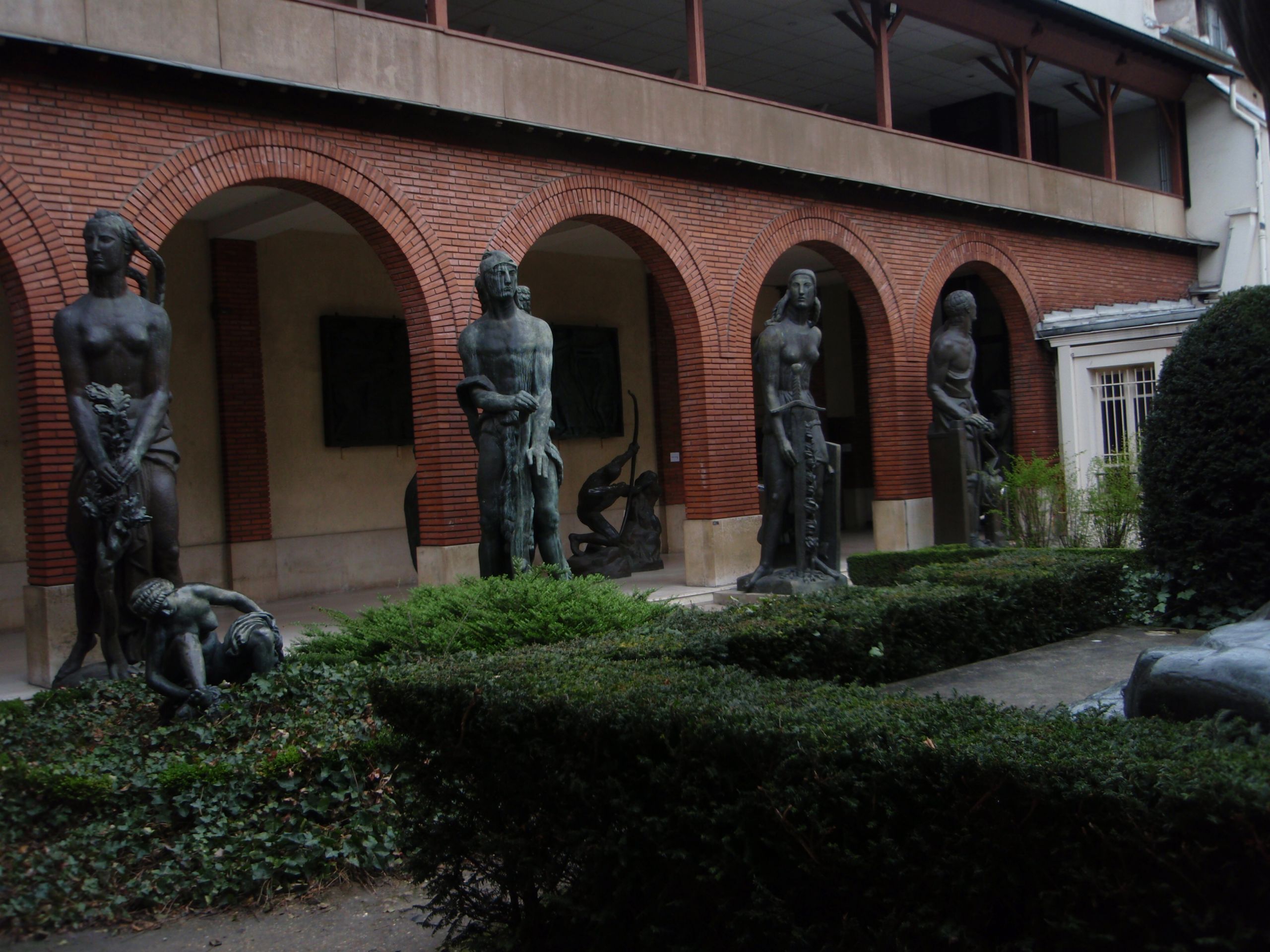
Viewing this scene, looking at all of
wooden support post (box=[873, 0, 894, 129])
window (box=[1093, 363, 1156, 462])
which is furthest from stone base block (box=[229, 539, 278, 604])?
window (box=[1093, 363, 1156, 462])

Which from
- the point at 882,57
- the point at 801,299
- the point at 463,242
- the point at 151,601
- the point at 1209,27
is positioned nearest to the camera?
the point at 151,601

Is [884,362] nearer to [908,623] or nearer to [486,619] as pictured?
Answer: [908,623]

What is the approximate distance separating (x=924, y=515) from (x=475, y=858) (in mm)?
14049

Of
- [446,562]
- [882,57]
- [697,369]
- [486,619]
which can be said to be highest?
[882,57]

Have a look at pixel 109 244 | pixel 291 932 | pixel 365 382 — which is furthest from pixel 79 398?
pixel 365 382

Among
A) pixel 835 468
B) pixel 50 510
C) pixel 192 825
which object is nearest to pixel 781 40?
pixel 835 468

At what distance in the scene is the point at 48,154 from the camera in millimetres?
9547

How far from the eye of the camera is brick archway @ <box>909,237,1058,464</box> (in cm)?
1834

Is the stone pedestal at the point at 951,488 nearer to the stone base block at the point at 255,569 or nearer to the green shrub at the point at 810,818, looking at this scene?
the stone base block at the point at 255,569

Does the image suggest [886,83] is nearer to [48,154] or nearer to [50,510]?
[48,154]

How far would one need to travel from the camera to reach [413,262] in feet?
38.7

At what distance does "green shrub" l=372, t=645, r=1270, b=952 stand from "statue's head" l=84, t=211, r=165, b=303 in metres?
4.74

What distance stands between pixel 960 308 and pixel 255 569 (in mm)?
9407

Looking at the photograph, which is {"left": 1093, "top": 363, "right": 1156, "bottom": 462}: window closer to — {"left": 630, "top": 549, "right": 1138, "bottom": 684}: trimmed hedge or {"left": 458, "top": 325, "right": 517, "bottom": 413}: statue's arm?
{"left": 630, "top": 549, "right": 1138, "bottom": 684}: trimmed hedge
